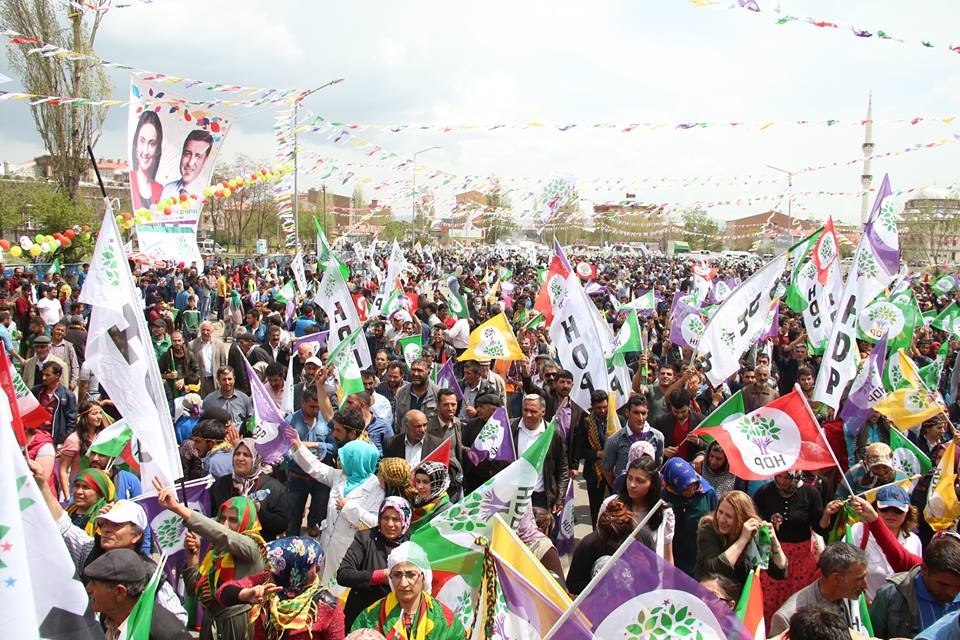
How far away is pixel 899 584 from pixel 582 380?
3775 millimetres

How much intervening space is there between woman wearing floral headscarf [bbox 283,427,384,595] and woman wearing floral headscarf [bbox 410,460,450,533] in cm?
21

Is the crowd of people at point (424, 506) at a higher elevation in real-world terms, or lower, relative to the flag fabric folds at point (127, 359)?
lower

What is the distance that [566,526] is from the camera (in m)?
5.92

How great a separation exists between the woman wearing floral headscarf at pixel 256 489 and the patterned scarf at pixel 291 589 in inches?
45.4

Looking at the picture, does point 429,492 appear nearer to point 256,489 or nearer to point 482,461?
point 256,489

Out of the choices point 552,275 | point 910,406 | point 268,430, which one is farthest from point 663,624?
point 552,275

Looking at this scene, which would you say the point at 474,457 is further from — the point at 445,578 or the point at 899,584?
the point at 899,584

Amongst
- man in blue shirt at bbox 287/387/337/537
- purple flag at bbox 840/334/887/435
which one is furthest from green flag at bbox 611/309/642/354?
man in blue shirt at bbox 287/387/337/537

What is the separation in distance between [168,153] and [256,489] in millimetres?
12566

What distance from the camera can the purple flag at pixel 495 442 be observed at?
5.63 m

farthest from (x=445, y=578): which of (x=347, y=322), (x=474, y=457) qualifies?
(x=347, y=322)

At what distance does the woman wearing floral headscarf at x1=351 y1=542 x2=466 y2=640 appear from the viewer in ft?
10.5

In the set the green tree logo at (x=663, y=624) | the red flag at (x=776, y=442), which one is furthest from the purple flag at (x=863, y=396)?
the green tree logo at (x=663, y=624)

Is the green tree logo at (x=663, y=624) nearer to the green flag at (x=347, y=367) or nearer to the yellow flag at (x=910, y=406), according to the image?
the yellow flag at (x=910, y=406)
